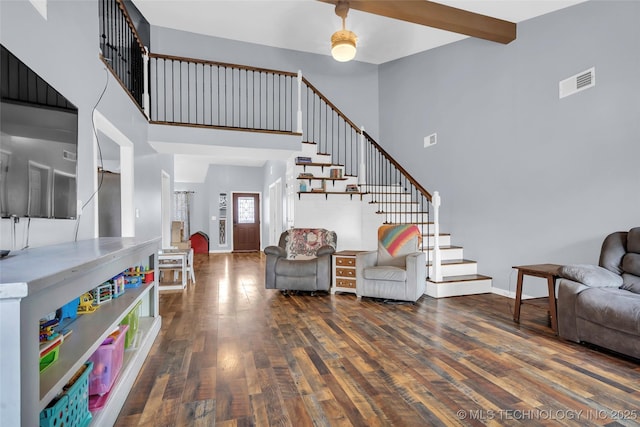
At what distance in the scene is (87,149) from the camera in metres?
2.55

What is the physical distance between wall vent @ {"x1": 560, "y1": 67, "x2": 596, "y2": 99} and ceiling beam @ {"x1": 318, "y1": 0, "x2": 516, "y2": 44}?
106cm

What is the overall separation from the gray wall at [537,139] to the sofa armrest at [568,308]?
1.01 metres

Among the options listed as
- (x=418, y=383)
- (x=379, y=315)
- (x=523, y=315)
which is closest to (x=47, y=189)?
(x=418, y=383)

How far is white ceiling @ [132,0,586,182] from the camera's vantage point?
5504 millimetres

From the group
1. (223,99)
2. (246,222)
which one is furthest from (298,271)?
(246,222)

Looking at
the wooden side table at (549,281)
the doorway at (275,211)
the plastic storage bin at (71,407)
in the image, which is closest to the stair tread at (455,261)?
the wooden side table at (549,281)

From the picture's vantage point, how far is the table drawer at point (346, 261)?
439cm

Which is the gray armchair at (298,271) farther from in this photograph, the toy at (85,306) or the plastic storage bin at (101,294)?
the toy at (85,306)

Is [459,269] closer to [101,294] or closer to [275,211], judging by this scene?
[101,294]

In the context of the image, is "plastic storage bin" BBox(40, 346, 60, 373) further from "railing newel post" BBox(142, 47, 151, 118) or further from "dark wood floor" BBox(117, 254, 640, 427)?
"railing newel post" BBox(142, 47, 151, 118)

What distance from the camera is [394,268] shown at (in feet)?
12.9

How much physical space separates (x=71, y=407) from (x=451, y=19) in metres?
5.06

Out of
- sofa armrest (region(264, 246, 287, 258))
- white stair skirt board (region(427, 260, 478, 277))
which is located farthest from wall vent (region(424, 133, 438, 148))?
sofa armrest (region(264, 246, 287, 258))

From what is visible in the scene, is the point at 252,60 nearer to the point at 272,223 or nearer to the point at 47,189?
the point at 272,223
